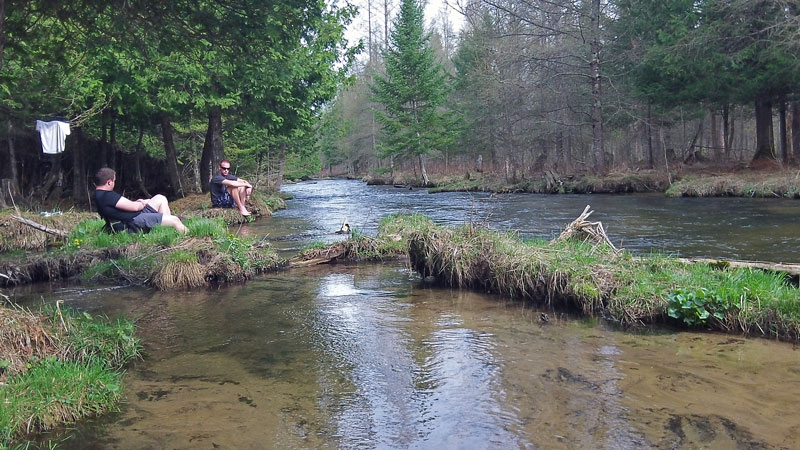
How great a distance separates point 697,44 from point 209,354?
22.9 meters

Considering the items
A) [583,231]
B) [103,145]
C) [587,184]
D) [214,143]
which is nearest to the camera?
[583,231]

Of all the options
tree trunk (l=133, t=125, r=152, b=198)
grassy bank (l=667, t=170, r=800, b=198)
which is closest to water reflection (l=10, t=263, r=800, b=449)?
grassy bank (l=667, t=170, r=800, b=198)

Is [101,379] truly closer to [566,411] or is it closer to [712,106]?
[566,411]

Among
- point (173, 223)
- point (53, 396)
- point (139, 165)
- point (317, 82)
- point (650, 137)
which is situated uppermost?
point (317, 82)

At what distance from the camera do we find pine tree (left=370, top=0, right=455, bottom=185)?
40125 millimetres

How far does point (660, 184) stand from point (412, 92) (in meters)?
20.8

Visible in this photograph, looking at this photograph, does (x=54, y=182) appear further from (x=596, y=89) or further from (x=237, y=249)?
(x=596, y=89)

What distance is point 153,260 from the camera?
352 inches

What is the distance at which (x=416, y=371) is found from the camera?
5.23 meters

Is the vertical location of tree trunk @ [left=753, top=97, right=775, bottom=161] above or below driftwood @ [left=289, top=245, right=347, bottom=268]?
above

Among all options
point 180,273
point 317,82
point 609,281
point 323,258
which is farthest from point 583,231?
point 317,82

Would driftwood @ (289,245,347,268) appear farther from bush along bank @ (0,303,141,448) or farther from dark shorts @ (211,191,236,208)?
dark shorts @ (211,191,236,208)

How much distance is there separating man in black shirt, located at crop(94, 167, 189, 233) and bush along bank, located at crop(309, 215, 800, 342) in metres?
4.66

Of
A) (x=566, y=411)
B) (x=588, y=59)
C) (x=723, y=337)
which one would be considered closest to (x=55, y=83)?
(x=566, y=411)
